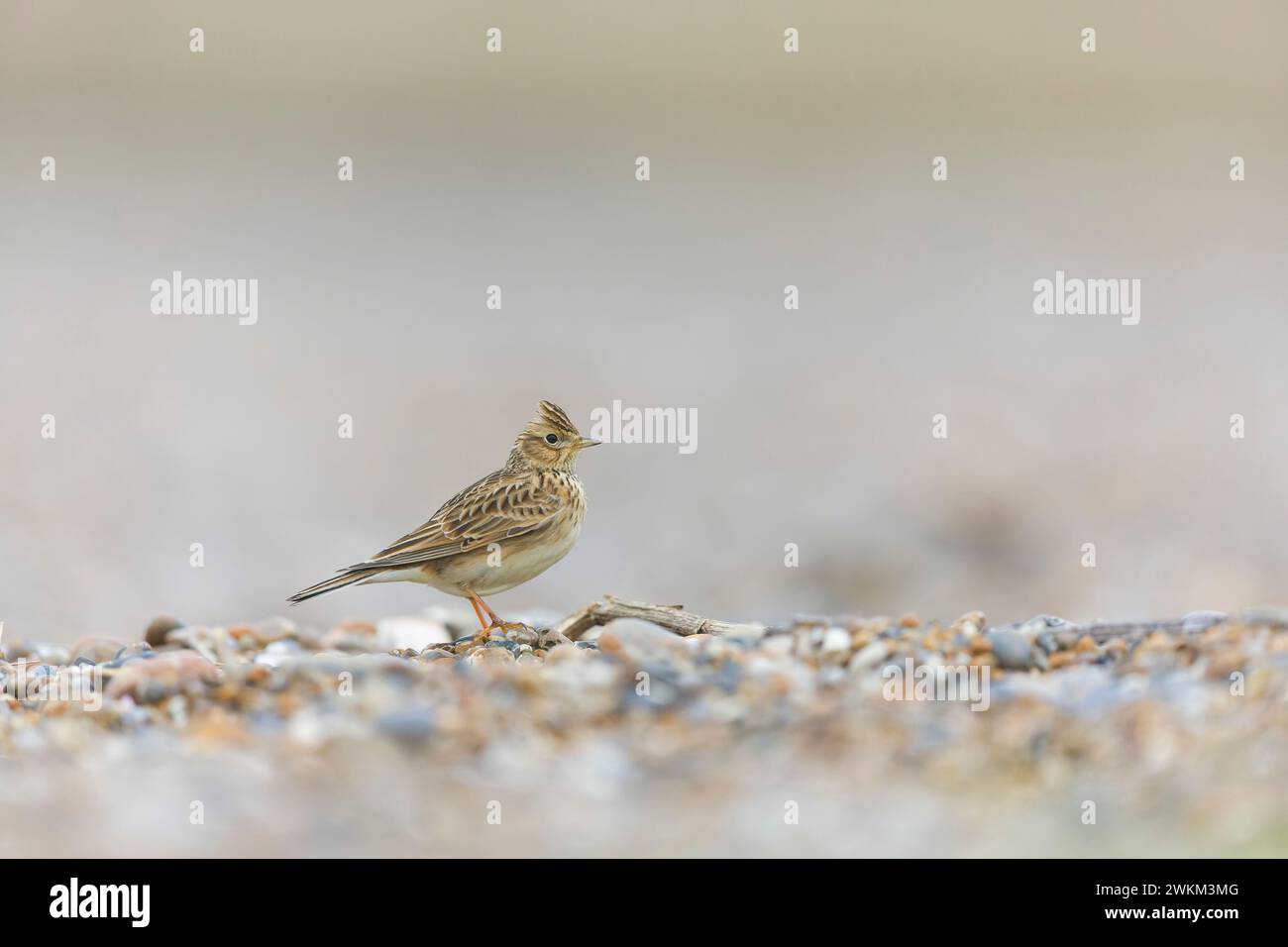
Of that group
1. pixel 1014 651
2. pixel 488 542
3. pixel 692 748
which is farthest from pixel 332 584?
pixel 1014 651

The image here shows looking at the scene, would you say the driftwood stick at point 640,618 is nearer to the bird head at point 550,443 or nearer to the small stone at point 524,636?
the small stone at point 524,636

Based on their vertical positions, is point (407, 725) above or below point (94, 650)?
below

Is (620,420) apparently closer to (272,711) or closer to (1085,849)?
(272,711)

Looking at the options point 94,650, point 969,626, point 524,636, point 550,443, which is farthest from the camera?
point 550,443

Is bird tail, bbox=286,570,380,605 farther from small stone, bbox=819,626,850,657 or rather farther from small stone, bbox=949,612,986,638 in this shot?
small stone, bbox=949,612,986,638

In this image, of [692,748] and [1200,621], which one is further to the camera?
[1200,621]

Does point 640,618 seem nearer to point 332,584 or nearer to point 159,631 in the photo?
point 332,584
